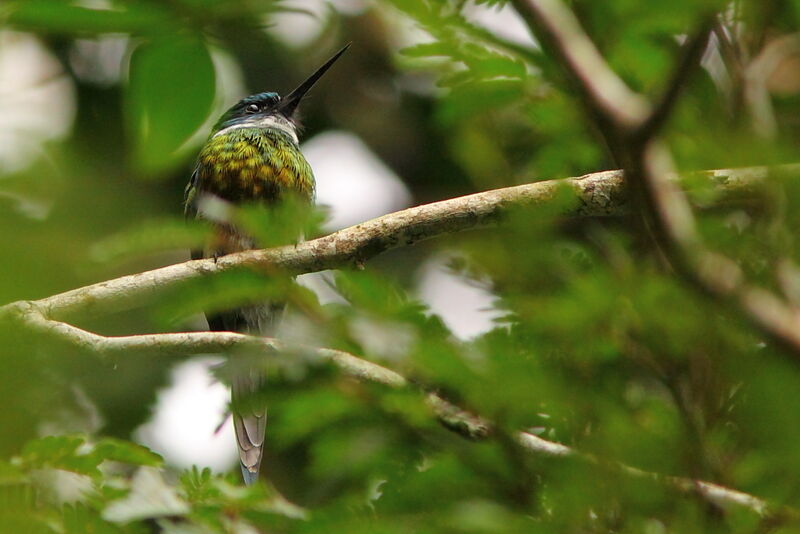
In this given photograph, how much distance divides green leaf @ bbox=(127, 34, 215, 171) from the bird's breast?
9.42ft

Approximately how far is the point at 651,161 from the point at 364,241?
120 cm

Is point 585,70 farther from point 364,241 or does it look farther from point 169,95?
point 364,241

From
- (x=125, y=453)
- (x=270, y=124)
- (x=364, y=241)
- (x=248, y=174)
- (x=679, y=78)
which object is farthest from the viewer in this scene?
(x=270, y=124)

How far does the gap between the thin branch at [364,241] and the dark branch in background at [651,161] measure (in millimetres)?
715

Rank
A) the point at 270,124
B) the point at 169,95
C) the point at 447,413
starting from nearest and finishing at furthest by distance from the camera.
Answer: the point at 169,95
the point at 447,413
the point at 270,124

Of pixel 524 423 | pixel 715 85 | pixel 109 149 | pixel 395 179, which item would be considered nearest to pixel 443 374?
pixel 524 423

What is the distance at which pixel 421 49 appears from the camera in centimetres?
173

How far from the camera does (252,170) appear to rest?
156 inches

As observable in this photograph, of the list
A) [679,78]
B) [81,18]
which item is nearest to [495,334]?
[679,78]

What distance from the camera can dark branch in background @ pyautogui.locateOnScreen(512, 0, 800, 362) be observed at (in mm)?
1198

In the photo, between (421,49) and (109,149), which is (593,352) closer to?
(421,49)

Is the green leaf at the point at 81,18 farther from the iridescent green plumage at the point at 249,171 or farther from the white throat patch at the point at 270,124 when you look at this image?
the white throat patch at the point at 270,124

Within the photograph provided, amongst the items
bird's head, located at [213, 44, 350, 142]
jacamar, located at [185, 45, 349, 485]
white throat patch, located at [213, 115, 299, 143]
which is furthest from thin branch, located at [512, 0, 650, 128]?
bird's head, located at [213, 44, 350, 142]

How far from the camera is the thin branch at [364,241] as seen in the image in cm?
212
